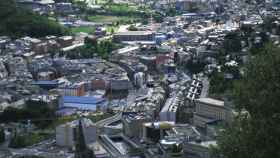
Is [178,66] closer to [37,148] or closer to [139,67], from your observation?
[139,67]

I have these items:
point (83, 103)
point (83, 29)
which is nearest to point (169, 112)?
point (83, 103)

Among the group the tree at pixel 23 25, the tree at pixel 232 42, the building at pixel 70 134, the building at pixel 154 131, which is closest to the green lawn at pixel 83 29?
the tree at pixel 23 25

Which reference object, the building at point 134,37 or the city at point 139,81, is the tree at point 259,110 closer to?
the city at point 139,81

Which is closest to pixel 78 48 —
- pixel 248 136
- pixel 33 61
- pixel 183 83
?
pixel 33 61

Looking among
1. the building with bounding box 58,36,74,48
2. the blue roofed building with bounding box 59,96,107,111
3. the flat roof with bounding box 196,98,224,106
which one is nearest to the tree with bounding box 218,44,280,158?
the flat roof with bounding box 196,98,224,106

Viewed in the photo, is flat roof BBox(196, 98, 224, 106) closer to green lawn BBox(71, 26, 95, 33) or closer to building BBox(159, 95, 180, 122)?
building BBox(159, 95, 180, 122)

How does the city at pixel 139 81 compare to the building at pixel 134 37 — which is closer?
the city at pixel 139 81
